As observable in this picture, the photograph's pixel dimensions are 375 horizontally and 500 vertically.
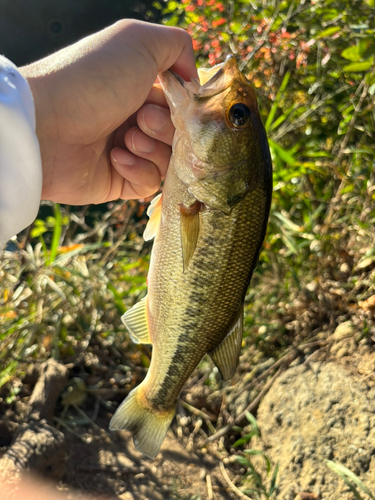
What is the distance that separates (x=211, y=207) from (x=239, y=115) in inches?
13.5

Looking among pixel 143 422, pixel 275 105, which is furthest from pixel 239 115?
pixel 275 105

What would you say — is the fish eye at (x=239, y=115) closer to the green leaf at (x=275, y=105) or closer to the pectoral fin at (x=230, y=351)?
the pectoral fin at (x=230, y=351)

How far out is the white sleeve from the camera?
146 cm

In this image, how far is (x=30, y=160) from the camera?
1.54 metres

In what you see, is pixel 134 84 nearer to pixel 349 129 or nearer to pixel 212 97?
pixel 212 97

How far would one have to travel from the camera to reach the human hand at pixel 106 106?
1.67 meters

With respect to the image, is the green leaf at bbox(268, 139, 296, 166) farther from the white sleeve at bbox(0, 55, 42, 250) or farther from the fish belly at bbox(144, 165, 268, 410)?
the white sleeve at bbox(0, 55, 42, 250)

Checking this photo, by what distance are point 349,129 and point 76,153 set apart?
6.81 ft

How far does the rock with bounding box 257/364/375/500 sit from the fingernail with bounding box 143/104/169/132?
1.93 metres

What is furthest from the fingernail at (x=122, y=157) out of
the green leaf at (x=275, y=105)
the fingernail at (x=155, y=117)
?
the green leaf at (x=275, y=105)

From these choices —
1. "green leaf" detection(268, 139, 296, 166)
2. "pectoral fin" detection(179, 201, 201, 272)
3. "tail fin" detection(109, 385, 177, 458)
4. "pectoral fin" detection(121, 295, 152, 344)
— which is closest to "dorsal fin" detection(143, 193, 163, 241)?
"pectoral fin" detection(179, 201, 201, 272)

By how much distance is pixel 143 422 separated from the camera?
192cm

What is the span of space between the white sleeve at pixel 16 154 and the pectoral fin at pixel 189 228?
555 mm

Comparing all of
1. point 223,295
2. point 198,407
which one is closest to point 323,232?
point 198,407
